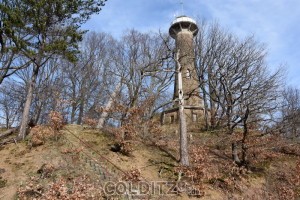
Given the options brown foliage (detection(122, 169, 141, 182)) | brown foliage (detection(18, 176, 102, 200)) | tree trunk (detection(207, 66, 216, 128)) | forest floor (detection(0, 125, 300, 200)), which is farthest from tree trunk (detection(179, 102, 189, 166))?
tree trunk (detection(207, 66, 216, 128))

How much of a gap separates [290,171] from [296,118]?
3.71m

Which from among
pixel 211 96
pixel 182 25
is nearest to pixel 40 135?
pixel 211 96

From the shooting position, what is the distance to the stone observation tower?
26.0m

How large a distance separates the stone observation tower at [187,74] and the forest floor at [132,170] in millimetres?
8084

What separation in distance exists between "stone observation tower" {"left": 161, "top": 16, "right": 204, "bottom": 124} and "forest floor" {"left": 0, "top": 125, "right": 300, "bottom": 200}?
26.5ft

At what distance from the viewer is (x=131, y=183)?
461 inches

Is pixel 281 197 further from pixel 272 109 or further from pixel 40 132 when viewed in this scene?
pixel 40 132

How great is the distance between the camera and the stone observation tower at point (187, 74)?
25984 mm

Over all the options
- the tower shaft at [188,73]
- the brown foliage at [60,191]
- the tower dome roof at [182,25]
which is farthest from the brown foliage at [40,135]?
the tower dome roof at [182,25]

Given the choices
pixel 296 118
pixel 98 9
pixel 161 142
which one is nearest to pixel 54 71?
pixel 98 9

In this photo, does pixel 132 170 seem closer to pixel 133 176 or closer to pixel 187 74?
pixel 133 176

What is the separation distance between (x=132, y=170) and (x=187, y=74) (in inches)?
649

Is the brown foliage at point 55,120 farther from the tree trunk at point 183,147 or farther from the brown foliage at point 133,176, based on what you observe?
the tree trunk at point 183,147

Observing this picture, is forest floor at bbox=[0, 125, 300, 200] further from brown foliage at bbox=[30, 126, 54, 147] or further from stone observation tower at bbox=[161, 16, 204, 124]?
stone observation tower at bbox=[161, 16, 204, 124]
